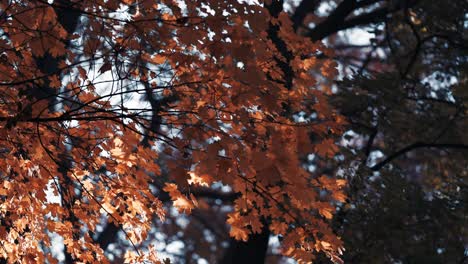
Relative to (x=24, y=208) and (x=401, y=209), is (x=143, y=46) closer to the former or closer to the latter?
(x=24, y=208)

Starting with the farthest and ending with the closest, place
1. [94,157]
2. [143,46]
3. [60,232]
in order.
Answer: [60,232] → [94,157] → [143,46]

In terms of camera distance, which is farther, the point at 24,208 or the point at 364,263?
the point at 364,263

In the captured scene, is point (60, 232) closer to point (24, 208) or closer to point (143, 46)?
point (24, 208)

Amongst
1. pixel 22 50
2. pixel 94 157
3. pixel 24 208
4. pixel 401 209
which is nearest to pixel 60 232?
pixel 24 208

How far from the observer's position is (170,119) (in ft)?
15.6

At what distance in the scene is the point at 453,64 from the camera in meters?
10.8

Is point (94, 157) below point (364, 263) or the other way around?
below

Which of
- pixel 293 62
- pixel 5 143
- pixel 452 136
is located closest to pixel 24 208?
pixel 5 143

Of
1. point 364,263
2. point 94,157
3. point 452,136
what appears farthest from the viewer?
point 452,136

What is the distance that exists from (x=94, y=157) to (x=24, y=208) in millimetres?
829

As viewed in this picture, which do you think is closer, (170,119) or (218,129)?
(218,129)

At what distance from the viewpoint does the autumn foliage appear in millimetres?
4062

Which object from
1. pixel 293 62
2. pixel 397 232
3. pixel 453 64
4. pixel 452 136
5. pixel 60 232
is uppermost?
pixel 453 64

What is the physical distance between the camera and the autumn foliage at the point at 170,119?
4062mm
